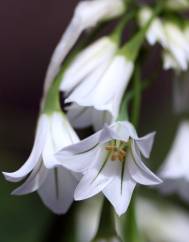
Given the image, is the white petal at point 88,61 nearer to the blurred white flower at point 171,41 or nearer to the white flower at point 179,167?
the blurred white flower at point 171,41

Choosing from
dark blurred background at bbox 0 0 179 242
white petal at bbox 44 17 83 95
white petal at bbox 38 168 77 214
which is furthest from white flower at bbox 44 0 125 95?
dark blurred background at bbox 0 0 179 242

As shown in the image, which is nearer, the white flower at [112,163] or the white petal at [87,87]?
the white flower at [112,163]

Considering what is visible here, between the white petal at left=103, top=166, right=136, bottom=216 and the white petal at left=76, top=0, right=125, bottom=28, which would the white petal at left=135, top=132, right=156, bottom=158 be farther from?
the white petal at left=76, top=0, right=125, bottom=28

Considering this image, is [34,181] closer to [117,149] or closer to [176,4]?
[117,149]

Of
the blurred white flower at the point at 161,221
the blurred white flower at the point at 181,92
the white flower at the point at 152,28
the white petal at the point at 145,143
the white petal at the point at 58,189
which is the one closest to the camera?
the white petal at the point at 145,143

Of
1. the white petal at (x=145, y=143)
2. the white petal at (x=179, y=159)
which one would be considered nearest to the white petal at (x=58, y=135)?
the white petal at (x=145, y=143)

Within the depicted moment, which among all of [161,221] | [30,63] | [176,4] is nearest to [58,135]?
[176,4]
